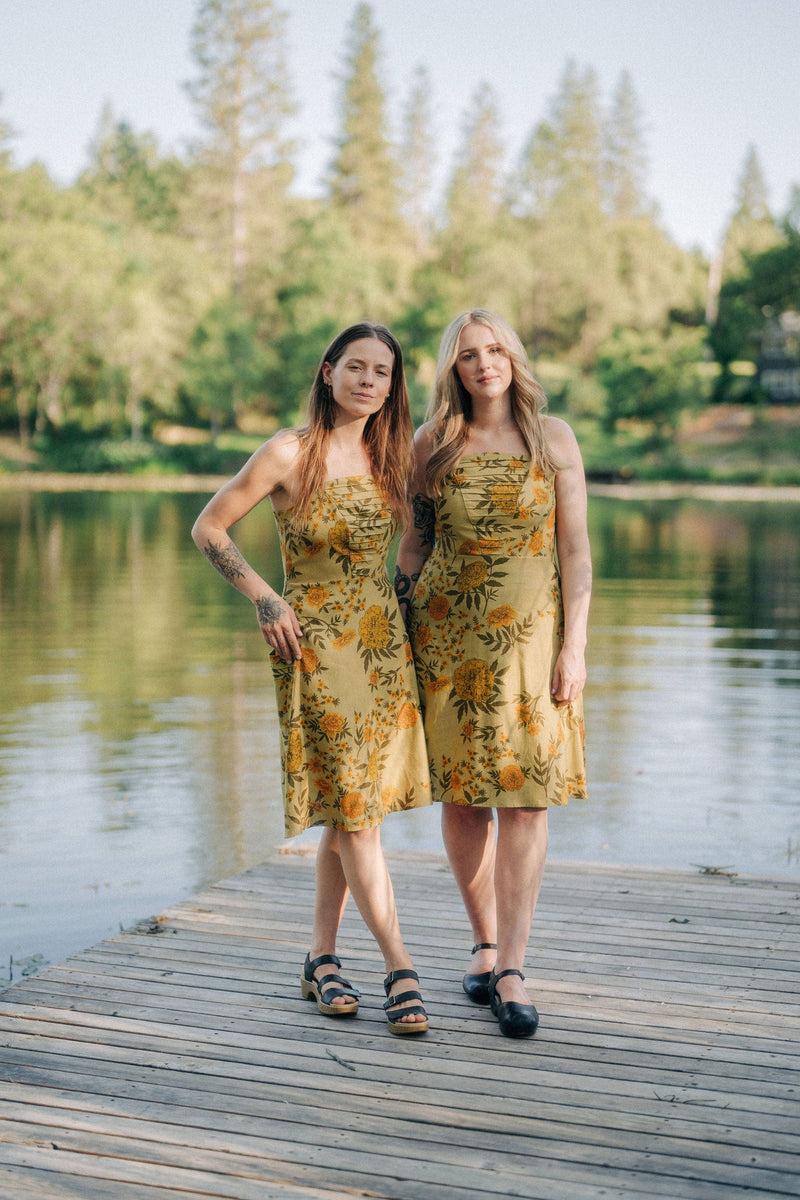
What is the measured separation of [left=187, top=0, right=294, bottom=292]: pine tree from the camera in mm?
59188

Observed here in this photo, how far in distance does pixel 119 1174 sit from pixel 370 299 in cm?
5315

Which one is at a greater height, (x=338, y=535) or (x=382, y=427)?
(x=382, y=427)

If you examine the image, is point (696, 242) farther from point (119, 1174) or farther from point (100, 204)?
point (119, 1174)

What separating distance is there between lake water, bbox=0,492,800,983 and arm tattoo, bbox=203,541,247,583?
77.4 inches

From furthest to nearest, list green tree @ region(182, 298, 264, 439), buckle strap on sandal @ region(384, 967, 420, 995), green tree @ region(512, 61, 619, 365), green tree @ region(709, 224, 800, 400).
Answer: green tree @ region(512, 61, 619, 365) < green tree @ region(709, 224, 800, 400) < green tree @ region(182, 298, 264, 439) < buckle strap on sandal @ region(384, 967, 420, 995)

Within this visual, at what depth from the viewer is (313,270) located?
178 ft

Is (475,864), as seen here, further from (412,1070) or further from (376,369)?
(376,369)

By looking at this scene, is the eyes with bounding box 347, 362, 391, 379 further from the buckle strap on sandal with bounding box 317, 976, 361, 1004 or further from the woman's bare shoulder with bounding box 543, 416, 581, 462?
the buckle strap on sandal with bounding box 317, 976, 361, 1004

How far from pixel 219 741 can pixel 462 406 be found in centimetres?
542

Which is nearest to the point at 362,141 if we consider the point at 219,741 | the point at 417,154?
the point at 417,154

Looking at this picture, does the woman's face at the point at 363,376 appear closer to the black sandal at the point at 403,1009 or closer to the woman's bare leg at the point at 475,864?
the woman's bare leg at the point at 475,864

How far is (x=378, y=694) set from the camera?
10.9 feet

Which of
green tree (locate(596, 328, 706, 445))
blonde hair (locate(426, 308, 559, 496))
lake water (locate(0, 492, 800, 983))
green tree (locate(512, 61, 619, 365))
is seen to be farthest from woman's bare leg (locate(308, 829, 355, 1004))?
green tree (locate(512, 61, 619, 365))

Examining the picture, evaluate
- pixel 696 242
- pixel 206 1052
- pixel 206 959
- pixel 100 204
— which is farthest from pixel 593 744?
pixel 696 242
